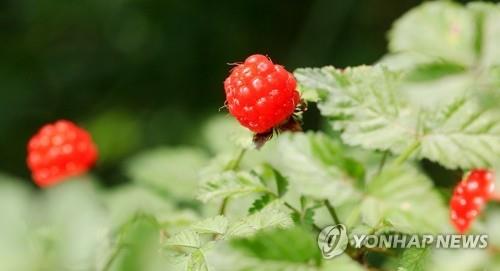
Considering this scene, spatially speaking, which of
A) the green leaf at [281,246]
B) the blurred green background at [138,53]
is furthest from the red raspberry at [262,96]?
the blurred green background at [138,53]

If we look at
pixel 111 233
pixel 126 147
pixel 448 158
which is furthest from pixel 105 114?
pixel 448 158

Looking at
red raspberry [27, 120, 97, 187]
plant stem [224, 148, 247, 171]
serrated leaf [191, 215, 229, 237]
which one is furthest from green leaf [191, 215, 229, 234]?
red raspberry [27, 120, 97, 187]

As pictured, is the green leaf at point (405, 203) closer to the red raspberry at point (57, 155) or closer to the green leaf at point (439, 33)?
the green leaf at point (439, 33)

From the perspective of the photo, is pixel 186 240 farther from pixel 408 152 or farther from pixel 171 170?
pixel 171 170

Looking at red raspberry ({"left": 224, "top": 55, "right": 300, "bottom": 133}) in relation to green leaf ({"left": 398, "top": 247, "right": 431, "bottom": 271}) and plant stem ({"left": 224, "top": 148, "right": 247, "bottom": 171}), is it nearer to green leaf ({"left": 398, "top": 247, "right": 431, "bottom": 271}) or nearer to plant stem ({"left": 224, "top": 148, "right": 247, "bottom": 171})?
plant stem ({"left": 224, "top": 148, "right": 247, "bottom": 171})

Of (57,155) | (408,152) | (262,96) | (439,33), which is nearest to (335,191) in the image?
(408,152)

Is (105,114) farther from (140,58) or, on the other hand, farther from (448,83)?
(448,83)
